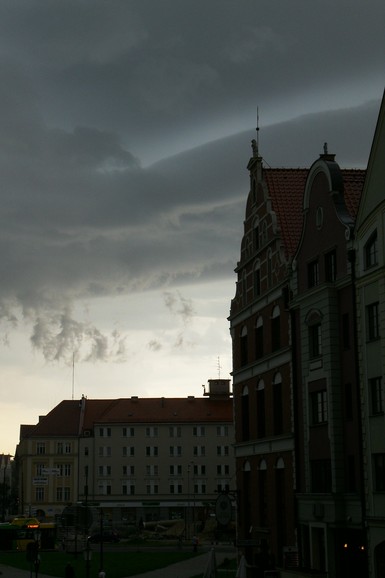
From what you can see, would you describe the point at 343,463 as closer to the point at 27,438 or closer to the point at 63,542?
the point at 63,542

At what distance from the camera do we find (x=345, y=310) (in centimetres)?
4169

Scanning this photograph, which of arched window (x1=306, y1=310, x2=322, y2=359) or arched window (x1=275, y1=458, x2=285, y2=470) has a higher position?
arched window (x1=306, y1=310, x2=322, y2=359)

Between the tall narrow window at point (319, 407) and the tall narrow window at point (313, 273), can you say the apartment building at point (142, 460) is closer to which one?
the tall narrow window at point (319, 407)

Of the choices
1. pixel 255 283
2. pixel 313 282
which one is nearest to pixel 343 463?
pixel 313 282

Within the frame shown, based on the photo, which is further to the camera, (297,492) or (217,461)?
(217,461)

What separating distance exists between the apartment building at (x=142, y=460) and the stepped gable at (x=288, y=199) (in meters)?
97.1

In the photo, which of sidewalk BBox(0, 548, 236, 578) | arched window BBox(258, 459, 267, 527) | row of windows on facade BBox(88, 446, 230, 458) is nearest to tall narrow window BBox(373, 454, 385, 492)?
arched window BBox(258, 459, 267, 527)

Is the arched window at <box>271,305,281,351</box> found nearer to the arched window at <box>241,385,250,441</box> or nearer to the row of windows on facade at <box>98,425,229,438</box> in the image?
the arched window at <box>241,385,250,441</box>

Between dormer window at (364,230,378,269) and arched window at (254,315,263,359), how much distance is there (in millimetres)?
14191

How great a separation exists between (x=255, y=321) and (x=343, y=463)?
1431 cm

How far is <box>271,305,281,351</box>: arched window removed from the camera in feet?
164

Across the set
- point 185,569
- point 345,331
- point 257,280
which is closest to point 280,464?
point 345,331

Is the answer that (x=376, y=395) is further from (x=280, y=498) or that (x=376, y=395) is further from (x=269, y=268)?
(x=269, y=268)

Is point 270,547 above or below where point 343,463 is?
below
